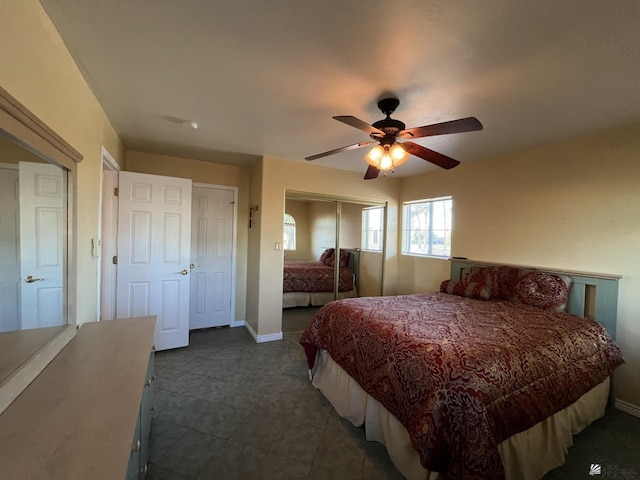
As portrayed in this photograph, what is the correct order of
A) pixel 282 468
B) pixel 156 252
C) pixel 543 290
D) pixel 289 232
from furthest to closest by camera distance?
pixel 289 232 → pixel 156 252 → pixel 543 290 → pixel 282 468

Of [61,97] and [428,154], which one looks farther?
[428,154]

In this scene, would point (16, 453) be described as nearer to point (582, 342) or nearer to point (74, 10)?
point (74, 10)

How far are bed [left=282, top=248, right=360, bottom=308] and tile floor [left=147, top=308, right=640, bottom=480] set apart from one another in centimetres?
131

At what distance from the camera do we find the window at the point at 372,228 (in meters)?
4.42

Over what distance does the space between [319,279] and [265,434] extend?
2.40m

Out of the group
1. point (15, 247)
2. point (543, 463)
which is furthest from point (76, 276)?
point (543, 463)

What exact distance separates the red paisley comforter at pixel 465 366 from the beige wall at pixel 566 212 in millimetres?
593

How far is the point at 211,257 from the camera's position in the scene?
399 centimetres

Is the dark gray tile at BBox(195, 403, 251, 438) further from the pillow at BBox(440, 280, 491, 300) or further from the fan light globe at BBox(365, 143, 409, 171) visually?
the pillow at BBox(440, 280, 491, 300)

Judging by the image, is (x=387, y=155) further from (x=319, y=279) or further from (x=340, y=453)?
(x=319, y=279)

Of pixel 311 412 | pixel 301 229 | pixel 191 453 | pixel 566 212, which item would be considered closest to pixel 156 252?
pixel 301 229

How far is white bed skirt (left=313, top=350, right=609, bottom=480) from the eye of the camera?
1.48m

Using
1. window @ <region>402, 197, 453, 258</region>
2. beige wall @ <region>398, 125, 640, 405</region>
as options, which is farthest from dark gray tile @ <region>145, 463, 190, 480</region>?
window @ <region>402, 197, 453, 258</region>

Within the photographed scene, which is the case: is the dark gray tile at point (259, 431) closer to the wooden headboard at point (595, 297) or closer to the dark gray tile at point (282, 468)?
the dark gray tile at point (282, 468)
